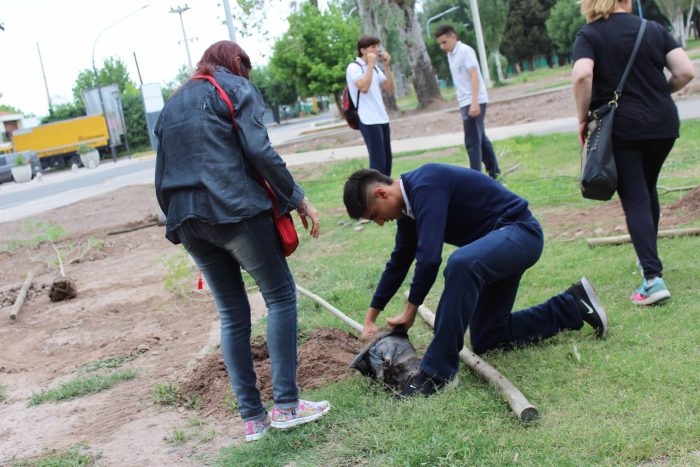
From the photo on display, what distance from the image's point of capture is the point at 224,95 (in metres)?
3.60

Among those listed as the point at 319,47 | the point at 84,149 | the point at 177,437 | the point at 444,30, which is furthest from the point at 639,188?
the point at 84,149

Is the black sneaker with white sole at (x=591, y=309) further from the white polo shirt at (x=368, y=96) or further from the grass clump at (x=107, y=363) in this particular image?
the white polo shirt at (x=368, y=96)

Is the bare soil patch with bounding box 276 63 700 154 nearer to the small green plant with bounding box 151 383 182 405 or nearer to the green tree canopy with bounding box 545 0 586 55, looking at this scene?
the small green plant with bounding box 151 383 182 405

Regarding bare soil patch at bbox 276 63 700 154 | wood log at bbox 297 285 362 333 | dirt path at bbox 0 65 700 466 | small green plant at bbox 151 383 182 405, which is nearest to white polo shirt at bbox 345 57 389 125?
dirt path at bbox 0 65 700 466

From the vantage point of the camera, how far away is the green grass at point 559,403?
123 inches

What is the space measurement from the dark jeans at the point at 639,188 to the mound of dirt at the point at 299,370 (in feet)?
6.03

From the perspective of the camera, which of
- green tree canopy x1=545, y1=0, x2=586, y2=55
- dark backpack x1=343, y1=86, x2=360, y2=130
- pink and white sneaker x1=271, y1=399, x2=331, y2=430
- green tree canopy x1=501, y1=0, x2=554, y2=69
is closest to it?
pink and white sneaker x1=271, y1=399, x2=331, y2=430

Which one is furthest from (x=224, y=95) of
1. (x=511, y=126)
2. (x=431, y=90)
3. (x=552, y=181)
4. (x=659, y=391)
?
(x=431, y=90)

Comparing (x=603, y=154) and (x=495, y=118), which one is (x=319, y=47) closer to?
(x=495, y=118)

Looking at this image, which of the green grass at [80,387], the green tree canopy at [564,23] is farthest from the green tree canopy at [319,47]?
the green grass at [80,387]

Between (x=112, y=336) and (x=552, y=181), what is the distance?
18.0 feet

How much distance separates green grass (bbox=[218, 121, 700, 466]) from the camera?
3129mm

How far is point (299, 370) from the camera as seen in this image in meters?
4.70

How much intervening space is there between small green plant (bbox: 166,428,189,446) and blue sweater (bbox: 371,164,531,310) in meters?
1.21
